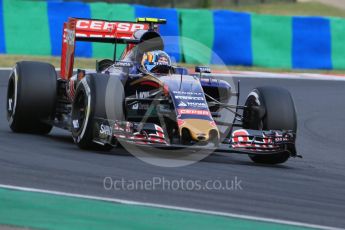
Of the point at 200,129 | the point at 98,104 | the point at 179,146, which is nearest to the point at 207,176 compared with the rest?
Result: the point at 179,146

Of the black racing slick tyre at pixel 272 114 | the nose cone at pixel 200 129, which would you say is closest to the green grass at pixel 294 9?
the black racing slick tyre at pixel 272 114

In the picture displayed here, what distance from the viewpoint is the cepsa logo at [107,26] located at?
11844 mm

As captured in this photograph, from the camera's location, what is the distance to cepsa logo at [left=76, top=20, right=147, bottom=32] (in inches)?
466

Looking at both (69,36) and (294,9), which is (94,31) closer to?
(69,36)

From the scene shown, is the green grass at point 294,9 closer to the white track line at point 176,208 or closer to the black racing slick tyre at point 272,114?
the black racing slick tyre at point 272,114

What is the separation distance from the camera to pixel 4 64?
20484 millimetres

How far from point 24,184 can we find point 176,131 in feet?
8.05

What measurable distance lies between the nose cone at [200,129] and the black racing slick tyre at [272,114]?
A: 2.56 feet

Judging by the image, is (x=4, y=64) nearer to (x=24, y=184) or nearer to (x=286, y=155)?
(x=286, y=155)

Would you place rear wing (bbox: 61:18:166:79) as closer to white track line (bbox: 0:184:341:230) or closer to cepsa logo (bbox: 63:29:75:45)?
cepsa logo (bbox: 63:29:75:45)

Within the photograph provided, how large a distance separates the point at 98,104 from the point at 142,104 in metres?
0.85

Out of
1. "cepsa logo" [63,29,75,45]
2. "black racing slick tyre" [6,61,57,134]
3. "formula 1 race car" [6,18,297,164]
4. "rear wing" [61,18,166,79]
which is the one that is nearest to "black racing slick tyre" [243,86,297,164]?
"formula 1 race car" [6,18,297,164]

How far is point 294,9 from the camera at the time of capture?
40.1 m

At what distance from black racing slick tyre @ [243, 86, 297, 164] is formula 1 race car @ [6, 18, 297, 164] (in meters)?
0.01
